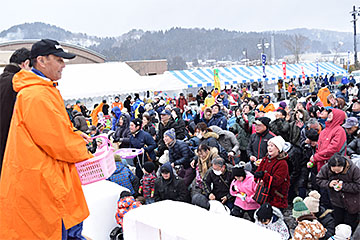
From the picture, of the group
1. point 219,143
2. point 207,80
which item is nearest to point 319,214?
point 219,143

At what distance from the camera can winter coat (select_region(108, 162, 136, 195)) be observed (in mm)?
5389

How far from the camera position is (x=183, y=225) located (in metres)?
2.37

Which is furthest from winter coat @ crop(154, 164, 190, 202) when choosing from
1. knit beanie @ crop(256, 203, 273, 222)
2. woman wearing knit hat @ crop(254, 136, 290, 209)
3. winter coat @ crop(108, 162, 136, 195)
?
knit beanie @ crop(256, 203, 273, 222)

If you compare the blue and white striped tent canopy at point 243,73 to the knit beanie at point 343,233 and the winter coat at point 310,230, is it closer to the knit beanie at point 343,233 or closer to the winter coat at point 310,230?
the winter coat at point 310,230

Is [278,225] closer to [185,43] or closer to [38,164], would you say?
[38,164]

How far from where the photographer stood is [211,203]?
4523 millimetres

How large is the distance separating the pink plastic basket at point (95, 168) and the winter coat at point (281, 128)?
3.98 meters

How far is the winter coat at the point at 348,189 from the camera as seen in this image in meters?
4.28

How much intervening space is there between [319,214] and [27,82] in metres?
3.50

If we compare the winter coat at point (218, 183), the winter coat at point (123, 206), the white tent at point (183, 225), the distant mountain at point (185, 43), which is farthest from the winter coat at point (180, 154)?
the distant mountain at point (185, 43)

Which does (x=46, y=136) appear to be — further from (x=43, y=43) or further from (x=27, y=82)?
(x=43, y=43)

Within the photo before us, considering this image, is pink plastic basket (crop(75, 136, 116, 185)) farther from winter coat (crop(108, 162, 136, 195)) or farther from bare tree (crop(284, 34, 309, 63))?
bare tree (crop(284, 34, 309, 63))

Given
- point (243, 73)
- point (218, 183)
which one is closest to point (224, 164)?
point (218, 183)

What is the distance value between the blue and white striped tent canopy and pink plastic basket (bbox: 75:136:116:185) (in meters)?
18.2
